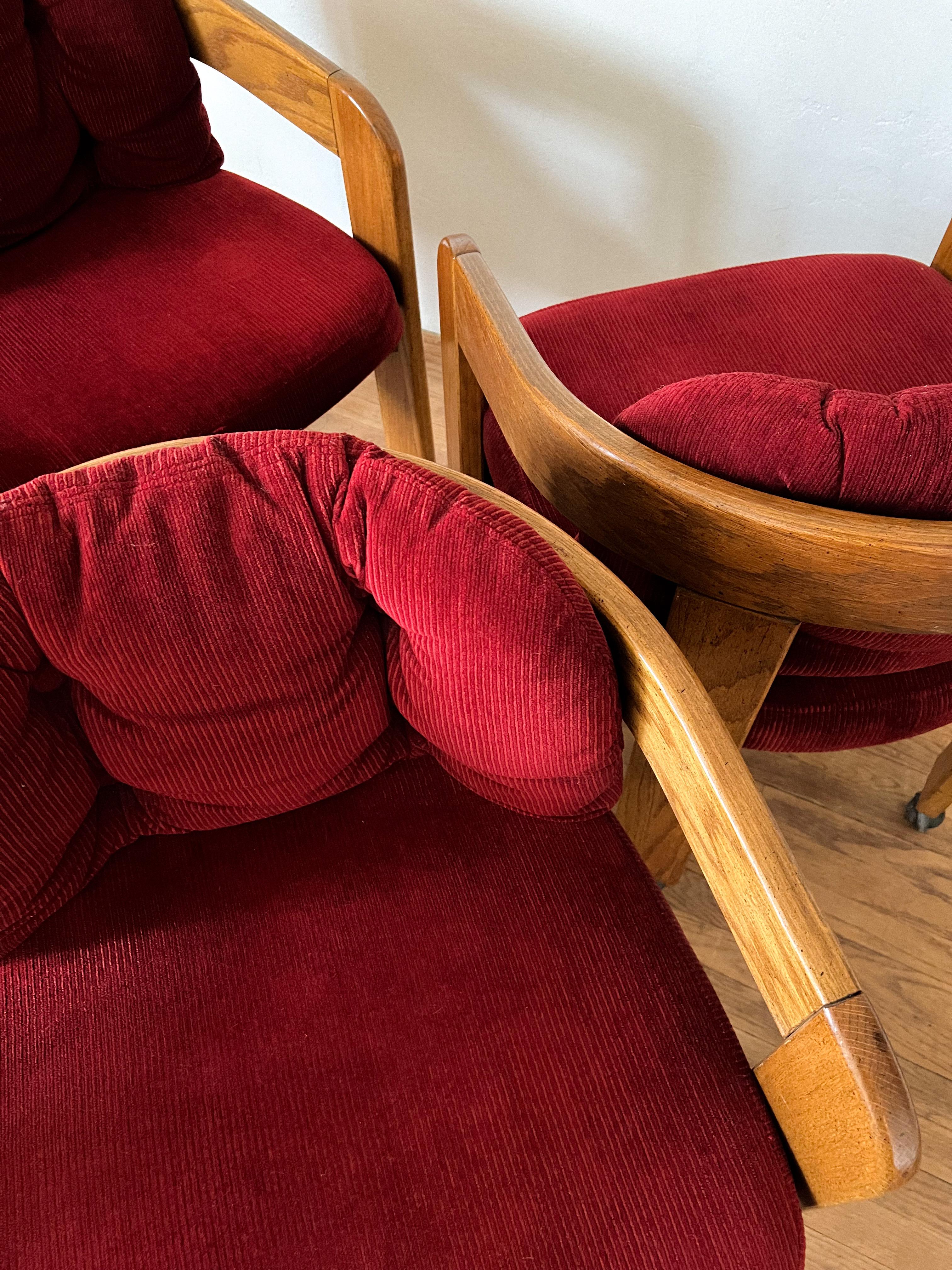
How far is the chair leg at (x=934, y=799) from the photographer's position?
112 centimetres

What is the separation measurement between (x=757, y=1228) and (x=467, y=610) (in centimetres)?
44

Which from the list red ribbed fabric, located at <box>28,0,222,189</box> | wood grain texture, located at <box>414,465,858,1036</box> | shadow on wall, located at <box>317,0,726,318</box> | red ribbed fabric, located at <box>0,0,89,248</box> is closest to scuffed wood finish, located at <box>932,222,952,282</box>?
shadow on wall, located at <box>317,0,726,318</box>

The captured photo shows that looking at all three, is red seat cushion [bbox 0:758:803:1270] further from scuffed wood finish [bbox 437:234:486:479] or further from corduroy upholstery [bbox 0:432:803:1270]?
scuffed wood finish [bbox 437:234:486:479]

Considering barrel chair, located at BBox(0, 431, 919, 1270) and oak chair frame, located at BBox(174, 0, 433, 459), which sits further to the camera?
oak chair frame, located at BBox(174, 0, 433, 459)

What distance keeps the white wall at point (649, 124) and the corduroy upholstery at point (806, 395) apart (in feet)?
0.87

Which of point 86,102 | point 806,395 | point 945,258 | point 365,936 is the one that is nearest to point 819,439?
point 806,395

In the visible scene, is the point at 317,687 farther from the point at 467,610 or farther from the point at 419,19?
the point at 419,19

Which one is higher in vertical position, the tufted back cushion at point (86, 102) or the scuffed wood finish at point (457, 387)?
the tufted back cushion at point (86, 102)

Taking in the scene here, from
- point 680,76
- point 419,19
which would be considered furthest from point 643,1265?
point 419,19

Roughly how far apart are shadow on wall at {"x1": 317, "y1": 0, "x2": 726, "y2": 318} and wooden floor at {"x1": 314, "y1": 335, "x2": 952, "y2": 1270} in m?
0.88

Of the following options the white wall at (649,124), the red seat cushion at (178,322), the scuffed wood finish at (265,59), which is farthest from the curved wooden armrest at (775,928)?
the white wall at (649,124)

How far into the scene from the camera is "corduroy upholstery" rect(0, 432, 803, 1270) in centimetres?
57

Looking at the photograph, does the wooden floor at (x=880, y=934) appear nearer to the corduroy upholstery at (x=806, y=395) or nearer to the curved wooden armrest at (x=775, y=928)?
the corduroy upholstery at (x=806, y=395)

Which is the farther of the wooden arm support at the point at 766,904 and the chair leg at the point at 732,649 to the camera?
the chair leg at the point at 732,649
